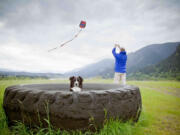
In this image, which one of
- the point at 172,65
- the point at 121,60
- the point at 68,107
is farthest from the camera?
the point at 172,65

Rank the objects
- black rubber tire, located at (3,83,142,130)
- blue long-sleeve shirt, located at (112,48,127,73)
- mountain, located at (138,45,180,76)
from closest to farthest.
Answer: black rubber tire, located at (3,83,142,130) → blue long-sleeve shirt, located at (112,48,127,73) → mountain, located at (138,45,180,76)

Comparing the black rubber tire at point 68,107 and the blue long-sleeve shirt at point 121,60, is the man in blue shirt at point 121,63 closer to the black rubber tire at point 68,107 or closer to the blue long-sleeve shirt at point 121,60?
the blue long-sleeve shirt at point 121,60

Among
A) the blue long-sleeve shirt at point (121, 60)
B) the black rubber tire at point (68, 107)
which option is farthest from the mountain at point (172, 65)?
the black rubber tire at point (68, 107)

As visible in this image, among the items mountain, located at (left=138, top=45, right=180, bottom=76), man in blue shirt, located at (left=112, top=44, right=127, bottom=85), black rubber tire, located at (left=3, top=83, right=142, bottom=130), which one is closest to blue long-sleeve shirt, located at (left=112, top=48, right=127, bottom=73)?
man in blue shirt, located at (left=112, top=44, right=127, bottom=85)

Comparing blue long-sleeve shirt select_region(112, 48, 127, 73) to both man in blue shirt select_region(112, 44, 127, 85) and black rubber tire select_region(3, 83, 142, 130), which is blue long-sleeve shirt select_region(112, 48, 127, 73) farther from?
black rubber tire select_region(3, 83, 142, 130)

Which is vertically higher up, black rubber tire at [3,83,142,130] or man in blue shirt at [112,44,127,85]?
man in blue shirt at [112,44,127,85]

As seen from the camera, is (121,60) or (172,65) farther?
(172,65)

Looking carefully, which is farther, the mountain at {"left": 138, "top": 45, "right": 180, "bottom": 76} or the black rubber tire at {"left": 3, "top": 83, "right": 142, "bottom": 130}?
the mountain at {"left": 138, "top": 45, "right": 180, "bottom": 76}

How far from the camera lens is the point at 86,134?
145 centimetres

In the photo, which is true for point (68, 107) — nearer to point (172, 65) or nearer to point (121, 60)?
point (121, 60)

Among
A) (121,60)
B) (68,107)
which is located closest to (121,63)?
(121,60)

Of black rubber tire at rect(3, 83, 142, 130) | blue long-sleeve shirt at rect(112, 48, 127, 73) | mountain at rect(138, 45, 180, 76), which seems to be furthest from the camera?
mountain at rect(138, 45, 180, 76)

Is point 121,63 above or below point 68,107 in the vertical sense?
above

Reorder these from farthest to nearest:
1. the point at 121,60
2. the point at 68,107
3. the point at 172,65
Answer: the point at 172,65
the point at 121,60
the point at 68,107
